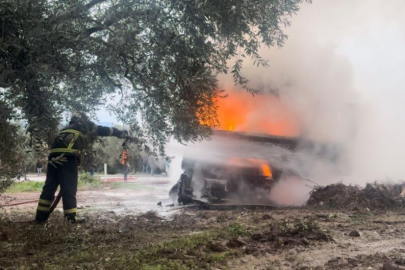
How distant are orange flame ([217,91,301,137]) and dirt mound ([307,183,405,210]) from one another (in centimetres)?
216

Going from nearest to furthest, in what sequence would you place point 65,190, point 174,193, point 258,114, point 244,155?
point 65,190, point 244,155, point 258,114, point 174,193

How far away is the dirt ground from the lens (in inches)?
158

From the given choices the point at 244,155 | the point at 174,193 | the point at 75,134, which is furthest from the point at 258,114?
the point at 75,134

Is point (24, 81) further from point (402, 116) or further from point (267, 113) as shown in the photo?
point (402, 116)

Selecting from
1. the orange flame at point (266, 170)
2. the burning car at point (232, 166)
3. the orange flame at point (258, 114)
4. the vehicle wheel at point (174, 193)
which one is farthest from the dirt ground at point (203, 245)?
the vehicle wheel at point (174, 193)

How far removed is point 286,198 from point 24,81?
908 centimetres

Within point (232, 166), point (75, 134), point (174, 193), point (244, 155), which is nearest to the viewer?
point (75, 134)

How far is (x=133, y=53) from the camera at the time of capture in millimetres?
5180

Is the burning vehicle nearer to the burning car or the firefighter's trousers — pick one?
the burning car

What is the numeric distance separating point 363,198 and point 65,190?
7.06 m

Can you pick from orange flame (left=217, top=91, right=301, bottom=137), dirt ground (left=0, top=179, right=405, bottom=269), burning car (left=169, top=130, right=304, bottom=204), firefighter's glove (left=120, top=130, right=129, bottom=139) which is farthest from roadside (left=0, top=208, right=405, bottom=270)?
orange flame (left=217, top=91, right=301, bottom=137)

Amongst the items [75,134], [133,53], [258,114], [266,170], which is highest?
[133,53]

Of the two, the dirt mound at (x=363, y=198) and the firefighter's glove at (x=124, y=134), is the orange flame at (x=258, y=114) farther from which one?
the firefighter's glove at (x=124, y=134)

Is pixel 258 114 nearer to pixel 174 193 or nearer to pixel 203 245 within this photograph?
pixel 174 193
